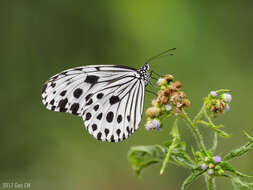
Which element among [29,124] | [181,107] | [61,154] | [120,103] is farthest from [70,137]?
[181,107]

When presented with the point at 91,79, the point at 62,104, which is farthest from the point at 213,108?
the point at 62,104

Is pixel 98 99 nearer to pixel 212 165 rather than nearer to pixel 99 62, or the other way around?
pixel 212 165

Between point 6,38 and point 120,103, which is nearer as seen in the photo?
point 120,103

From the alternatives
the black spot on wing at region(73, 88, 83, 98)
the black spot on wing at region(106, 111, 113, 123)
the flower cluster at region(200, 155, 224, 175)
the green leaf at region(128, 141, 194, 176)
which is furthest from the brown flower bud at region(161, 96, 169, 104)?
the black spot on wing at region(73, 88, 83, 98)

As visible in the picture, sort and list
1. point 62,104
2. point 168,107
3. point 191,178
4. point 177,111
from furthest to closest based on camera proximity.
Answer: point 62,104 < point 168,107 < point 177,111 < point 191,178

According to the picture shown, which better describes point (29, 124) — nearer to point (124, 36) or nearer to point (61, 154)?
point (61, 154)

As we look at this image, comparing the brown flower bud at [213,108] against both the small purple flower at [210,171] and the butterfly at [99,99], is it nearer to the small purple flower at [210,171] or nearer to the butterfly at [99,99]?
the small purple flower at [210,171]
